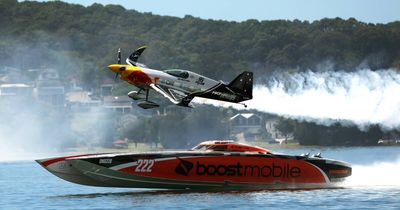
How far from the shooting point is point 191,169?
52094mm

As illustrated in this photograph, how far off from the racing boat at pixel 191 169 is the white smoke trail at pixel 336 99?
1163 cm

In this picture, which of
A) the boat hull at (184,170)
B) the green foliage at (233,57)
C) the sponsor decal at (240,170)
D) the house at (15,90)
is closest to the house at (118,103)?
the green foliage at (233,57)

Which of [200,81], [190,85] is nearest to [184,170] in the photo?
[190,85]

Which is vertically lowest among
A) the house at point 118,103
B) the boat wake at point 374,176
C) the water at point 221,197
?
the water at point 221,197

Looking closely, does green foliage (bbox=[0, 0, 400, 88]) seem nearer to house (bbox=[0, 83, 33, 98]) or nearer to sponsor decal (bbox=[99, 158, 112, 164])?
house (bbox=[0, 83, 33, 98])

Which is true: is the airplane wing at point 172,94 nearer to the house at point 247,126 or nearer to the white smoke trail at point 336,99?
the white smoke trail at point 336,99

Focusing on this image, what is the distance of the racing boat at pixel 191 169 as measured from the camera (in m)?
51.6

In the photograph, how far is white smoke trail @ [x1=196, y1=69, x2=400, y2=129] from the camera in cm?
6594

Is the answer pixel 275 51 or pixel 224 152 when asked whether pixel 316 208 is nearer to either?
pixel 224 152

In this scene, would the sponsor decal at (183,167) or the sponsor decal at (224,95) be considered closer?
the sponsor decal at (183,167)

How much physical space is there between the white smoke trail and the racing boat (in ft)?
38.2

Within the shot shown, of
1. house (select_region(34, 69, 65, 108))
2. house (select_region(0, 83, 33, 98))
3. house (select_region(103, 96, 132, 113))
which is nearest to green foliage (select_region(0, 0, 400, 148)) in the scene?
house (select_region(103, 96, 132, 113))

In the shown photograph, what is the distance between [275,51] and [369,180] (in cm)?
10317

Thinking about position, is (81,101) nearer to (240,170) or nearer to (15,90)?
(15,90)
